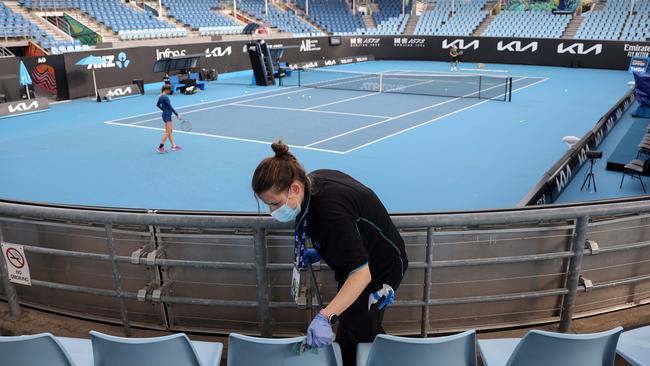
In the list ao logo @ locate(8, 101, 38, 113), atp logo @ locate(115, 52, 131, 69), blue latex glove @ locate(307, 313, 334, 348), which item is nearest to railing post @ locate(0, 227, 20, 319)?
blue latex glove @ locate(307, 313, 334, 348)

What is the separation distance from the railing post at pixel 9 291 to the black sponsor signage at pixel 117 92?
66.6ft

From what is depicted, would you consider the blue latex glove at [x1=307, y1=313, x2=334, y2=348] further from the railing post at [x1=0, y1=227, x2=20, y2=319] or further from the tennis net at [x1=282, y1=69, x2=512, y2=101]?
the tennis net at [x1=282, y1=69, x2=512, y2=101]

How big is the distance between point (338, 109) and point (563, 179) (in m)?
11.2

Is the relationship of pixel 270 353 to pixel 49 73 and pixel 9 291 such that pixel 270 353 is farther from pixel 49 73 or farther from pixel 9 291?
pixel 49 73

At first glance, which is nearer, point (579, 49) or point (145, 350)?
point (145, 350)

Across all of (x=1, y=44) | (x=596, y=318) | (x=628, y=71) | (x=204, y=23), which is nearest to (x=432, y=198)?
(x=596, y=318)

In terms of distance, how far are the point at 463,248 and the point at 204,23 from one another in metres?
39.5

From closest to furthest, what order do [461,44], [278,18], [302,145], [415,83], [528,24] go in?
[302,145] < [415,83] < [461,44] < [528,24] < [278,18]

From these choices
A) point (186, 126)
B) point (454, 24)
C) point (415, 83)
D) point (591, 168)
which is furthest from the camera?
point (454, 24)

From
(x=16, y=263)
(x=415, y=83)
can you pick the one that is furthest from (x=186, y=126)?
(x=415, y=83)

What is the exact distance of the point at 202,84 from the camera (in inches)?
1054

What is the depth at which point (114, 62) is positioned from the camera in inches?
997

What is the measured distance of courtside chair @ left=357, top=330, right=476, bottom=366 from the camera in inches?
117

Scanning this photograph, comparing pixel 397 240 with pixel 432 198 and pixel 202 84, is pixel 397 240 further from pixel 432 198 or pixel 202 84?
pixel 202 84
